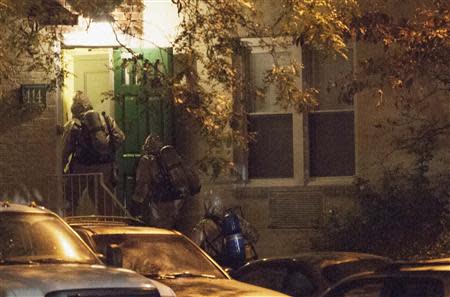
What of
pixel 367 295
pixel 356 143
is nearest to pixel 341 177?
pixel 356 143

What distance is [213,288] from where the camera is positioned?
10.3 meters

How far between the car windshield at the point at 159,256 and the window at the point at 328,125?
19.3ft

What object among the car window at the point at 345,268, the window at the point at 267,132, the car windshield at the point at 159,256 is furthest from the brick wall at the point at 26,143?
the car window at the point at 345,268

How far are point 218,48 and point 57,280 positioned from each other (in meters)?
5.18

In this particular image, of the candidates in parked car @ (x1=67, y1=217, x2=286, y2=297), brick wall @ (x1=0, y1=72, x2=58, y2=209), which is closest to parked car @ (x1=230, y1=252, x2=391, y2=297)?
parked car @ (x1=67, y1=217, x2=286, y2=297)

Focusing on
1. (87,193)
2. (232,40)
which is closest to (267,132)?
(87,193)

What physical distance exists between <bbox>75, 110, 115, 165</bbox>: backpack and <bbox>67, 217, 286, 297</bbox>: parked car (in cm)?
471

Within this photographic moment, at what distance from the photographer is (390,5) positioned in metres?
16.4

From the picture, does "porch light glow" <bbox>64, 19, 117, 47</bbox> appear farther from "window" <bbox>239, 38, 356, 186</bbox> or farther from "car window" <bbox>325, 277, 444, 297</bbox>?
"car window" <bbox>325, 277, 444, 297</bbox>

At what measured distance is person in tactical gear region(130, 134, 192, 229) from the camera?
16.5 m

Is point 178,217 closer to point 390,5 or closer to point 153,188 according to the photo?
point 153,188

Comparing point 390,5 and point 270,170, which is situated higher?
point 390,5

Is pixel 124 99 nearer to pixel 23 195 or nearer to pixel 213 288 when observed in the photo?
pixel 23 195

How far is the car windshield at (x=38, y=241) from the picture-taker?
9.11 metres
